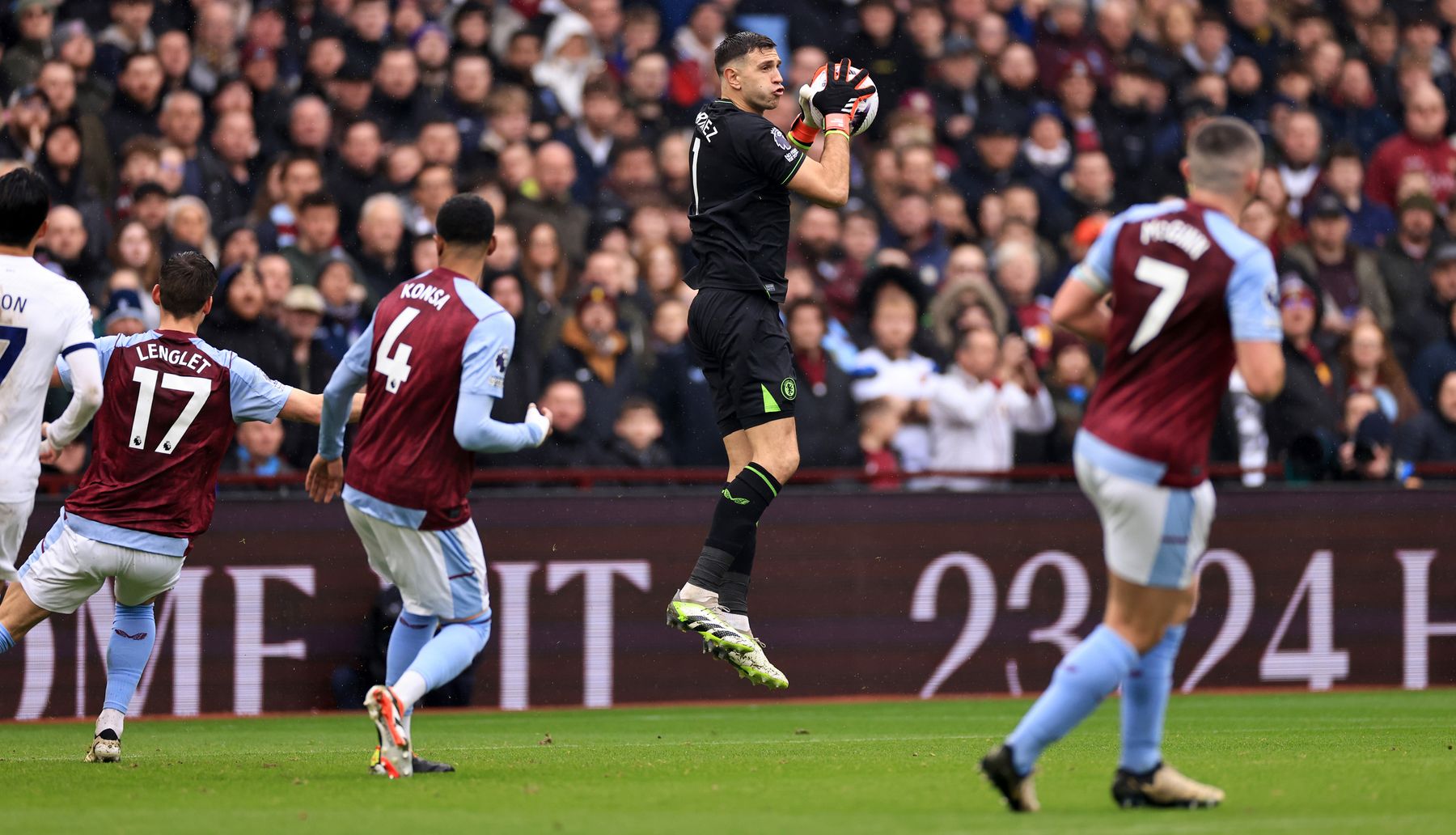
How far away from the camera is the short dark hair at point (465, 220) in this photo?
294 inches

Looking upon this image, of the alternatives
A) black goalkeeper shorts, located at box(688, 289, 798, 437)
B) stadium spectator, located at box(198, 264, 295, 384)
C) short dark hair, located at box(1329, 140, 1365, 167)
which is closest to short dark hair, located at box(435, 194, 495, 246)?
black goalkeeper shorts, located at box(688, 289, 798, 437)

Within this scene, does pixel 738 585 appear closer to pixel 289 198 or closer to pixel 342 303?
pixel 342 303

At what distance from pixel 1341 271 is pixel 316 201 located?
8.46 meters

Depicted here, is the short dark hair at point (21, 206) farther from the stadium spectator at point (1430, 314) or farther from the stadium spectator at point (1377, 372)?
the stadium spectator at point (1430, 314)

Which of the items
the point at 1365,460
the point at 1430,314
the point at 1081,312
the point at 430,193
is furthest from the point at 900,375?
the point at 1081,312

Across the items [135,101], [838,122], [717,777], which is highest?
[135,101]

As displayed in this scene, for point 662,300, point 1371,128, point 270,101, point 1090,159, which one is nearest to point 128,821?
point 662,300

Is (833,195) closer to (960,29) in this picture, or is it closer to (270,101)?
(270,101)

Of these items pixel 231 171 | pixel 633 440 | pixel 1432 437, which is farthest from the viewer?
pixel 1432 437

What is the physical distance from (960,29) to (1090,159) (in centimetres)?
218

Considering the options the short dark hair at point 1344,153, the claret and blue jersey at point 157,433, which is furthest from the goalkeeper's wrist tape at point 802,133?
the short dark hair at point 1344,153

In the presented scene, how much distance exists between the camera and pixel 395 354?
7.39 meters

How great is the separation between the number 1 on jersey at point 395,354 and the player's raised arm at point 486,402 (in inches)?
9.2

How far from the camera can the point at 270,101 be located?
1488cm
